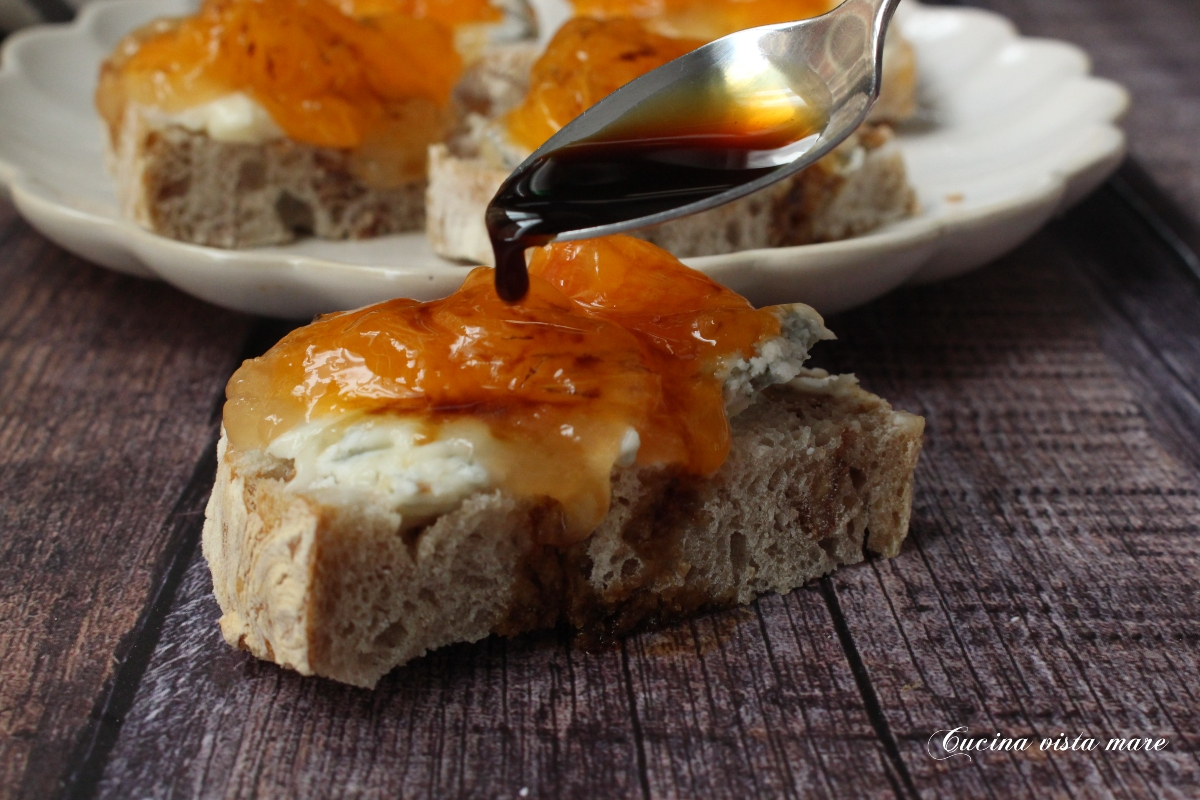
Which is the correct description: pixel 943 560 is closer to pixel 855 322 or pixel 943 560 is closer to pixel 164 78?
pixel 855 322

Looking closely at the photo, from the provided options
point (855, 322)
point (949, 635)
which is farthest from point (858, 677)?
point (855, 322)

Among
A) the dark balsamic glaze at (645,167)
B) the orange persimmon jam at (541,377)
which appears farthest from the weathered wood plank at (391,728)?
the dark balsamic glaze at (645,167)

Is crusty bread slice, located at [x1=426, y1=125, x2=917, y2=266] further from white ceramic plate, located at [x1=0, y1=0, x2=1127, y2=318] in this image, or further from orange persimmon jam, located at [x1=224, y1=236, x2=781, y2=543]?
orange persimmon jam, located at [x1=224, y1=236, x2=781, y2=543]

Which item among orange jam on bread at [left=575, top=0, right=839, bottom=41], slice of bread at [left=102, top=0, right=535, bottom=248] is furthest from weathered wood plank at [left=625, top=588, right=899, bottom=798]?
orange jam on bread at [left=575, top=0, right=839, bottom=41]

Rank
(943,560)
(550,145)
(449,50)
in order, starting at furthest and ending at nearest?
(449,50)
(943,560)
(550,145)

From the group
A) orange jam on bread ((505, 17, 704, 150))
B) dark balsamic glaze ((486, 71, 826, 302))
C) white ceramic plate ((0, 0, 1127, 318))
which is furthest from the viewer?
orange jam on bread ((505, 17, 704, 150))

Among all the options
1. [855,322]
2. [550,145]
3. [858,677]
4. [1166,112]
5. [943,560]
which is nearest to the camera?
[858,677]
